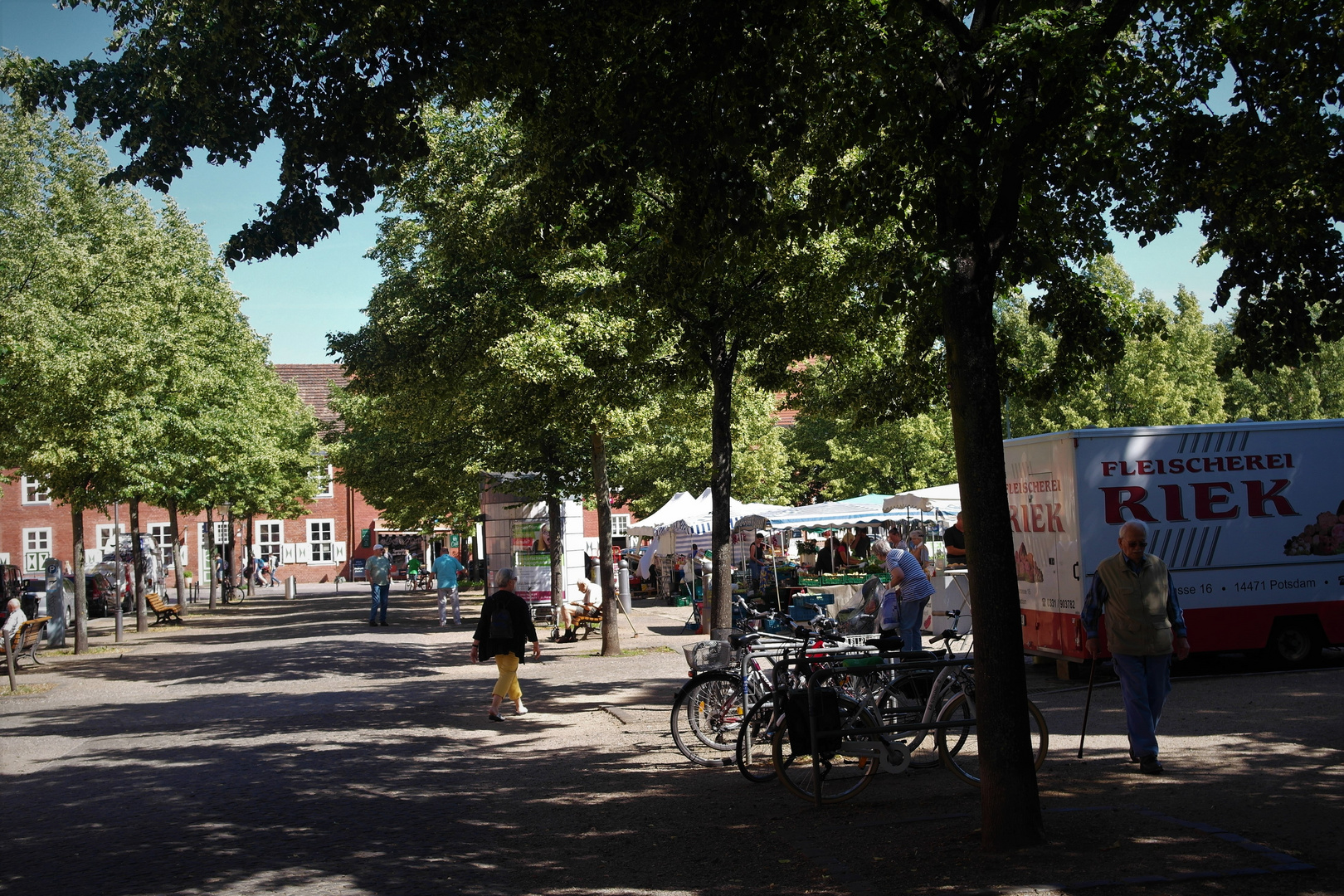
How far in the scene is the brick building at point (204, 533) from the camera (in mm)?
62094

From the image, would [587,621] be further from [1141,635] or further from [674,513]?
[1141,635]

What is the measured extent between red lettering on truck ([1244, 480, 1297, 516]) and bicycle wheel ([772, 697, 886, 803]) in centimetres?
766

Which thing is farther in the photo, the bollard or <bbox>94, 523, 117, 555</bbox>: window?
<bbox>94, 523, 117, 555</bbox>: window

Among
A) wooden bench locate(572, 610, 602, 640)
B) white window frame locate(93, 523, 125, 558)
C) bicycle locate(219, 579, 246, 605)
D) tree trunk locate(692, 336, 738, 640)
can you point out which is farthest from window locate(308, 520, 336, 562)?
tree trunk locate(692, 336, 738, 640)

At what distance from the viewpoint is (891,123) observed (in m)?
7.25

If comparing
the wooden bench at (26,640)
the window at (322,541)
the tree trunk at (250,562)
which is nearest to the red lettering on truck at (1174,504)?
the wooden bench at (26,640)

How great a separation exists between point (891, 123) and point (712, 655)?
4941 millimetres

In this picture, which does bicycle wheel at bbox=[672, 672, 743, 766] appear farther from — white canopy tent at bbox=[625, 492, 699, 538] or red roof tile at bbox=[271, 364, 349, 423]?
red roof tile at bbox=[271, 364, 349, 423]

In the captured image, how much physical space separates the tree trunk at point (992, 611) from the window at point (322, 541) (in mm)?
64563

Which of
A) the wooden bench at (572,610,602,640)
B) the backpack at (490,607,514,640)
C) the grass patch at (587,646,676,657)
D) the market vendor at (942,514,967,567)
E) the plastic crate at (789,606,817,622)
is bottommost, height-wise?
the grass patch at (587,646,676,657)

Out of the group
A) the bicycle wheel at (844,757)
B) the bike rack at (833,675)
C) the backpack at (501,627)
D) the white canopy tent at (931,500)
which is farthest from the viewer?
the white canopy tent at (931,500)

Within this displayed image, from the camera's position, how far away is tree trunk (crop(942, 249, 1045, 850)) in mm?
6148

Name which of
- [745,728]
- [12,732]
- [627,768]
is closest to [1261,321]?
[745,728]

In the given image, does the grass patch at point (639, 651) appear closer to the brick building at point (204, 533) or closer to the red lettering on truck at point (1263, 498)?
the red lettering on truck at point (1263, 498)
